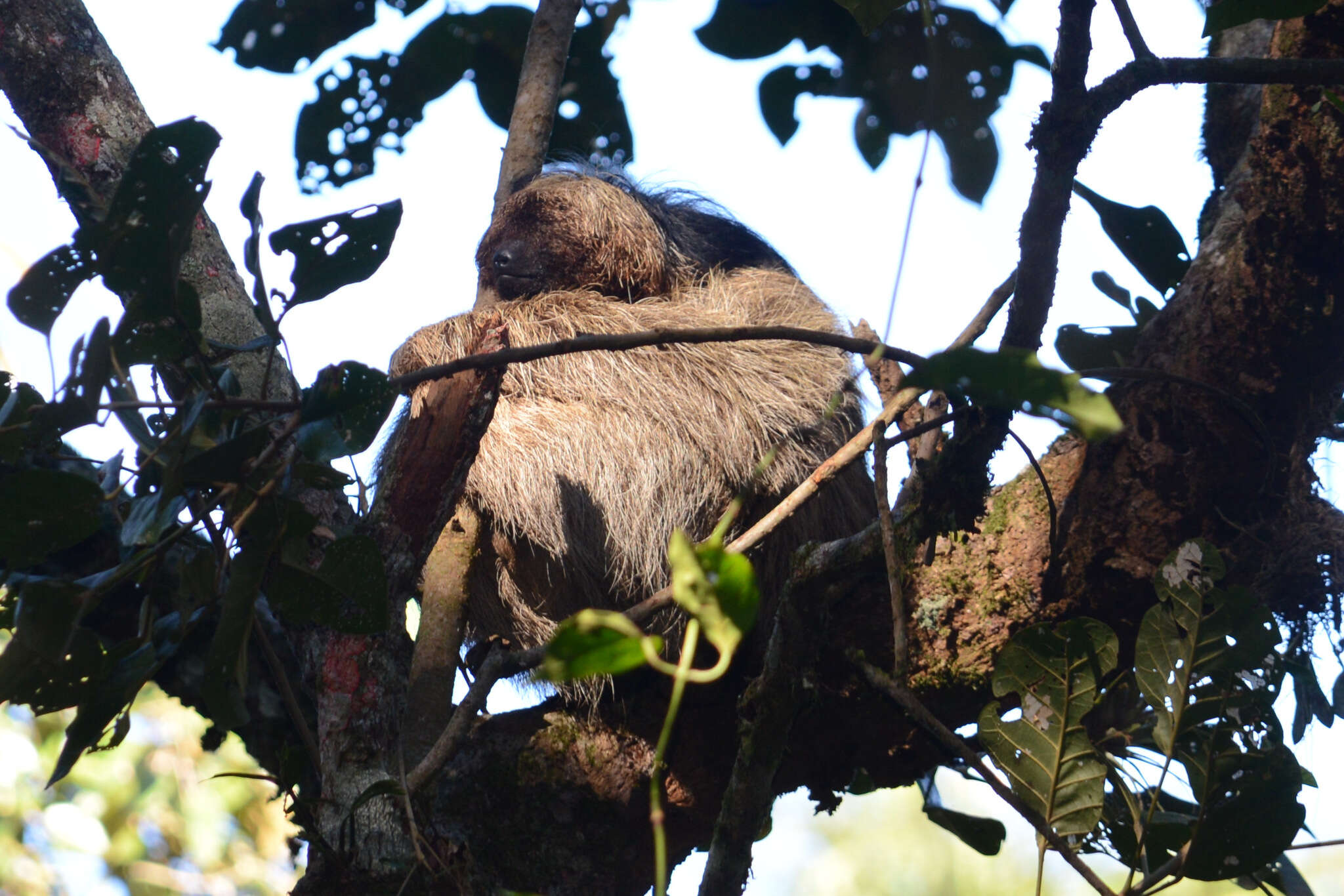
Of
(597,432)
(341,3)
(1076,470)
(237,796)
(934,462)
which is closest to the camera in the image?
(934,462)

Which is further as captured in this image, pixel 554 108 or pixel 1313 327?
pixel 554 108

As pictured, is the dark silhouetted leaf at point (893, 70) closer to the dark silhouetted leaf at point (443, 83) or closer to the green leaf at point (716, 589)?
the dark silhouetted leaf at point (443, 83)

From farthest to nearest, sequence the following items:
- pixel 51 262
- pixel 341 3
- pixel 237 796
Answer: pixel 237 796, pixel 341 3, pixel 51 262

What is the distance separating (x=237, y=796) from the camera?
651cm

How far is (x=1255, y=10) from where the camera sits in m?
1.38

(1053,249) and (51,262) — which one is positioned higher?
(1053,249)

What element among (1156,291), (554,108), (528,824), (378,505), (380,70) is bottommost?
(528,824)

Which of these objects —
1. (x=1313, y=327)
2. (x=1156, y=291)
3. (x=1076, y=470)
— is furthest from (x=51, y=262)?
(x=1156, y=291)

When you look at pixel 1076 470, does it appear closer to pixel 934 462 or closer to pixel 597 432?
pixel 934 462

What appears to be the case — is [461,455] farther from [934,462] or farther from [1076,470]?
[1076,470]

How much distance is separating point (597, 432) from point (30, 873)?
20.0 feet

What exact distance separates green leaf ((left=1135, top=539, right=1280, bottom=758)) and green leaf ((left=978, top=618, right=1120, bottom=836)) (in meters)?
0.09

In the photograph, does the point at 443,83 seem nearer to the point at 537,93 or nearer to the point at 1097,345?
the point at 537,93

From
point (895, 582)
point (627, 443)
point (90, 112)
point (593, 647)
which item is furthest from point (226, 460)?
point (90, 112)
